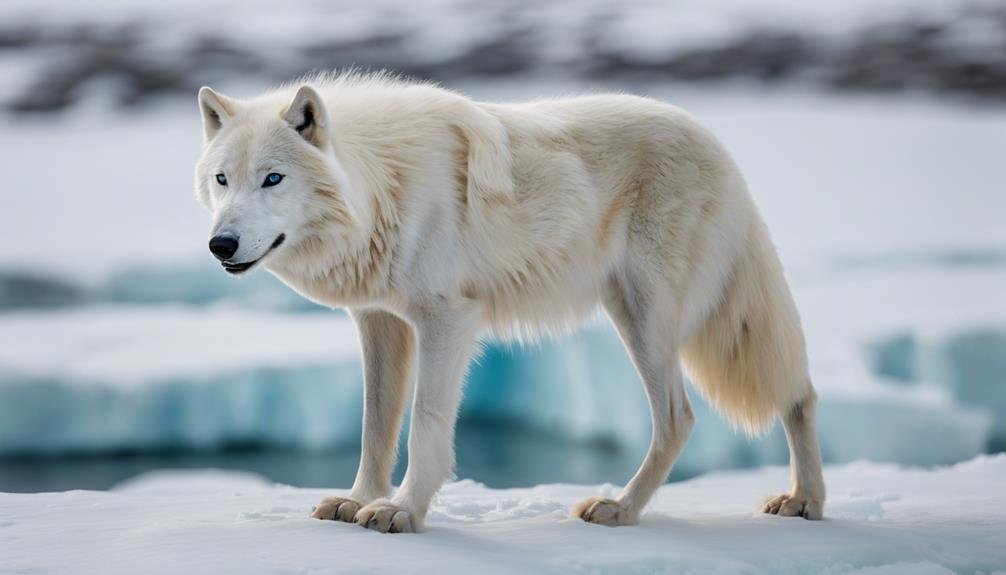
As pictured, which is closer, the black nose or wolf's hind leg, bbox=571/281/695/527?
the black nose

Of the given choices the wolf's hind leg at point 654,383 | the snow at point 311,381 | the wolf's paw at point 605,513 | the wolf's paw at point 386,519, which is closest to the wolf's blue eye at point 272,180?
the wolf's paw at point 386,519

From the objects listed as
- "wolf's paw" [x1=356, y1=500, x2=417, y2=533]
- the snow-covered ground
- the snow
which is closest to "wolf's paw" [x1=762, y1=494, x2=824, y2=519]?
"wolf's paw" [x1=356, y1=500, x2=417, y2=533]

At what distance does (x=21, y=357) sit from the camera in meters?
9.88

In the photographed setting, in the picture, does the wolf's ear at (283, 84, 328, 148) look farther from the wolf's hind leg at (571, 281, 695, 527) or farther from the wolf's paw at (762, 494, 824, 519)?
the wolf's paw at (762, 494, 824, 519)

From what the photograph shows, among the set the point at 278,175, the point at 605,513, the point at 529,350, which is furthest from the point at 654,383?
the point at 529,350

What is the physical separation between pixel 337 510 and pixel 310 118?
1294 millimetres

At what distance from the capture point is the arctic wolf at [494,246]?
3672mm

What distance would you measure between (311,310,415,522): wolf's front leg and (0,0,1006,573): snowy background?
27 cm

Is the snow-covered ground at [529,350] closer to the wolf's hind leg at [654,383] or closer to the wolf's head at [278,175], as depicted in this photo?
the wolf's hind leg at [654,383]

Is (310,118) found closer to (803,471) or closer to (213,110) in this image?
(213,110)

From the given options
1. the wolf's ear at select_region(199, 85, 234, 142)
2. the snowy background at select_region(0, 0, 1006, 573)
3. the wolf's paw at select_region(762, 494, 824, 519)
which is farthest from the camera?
the snowy background at select_region(0, 0, 1006, 573)

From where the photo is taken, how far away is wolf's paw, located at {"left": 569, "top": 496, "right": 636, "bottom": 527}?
3.93m

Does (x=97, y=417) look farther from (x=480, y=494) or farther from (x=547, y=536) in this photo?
(x=547, y=536)

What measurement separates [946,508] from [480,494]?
1.83 metres
